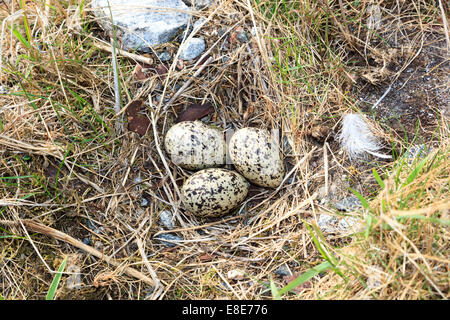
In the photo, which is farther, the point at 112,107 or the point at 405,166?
the point at 112,107

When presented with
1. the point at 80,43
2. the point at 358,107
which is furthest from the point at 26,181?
the point at 358,107

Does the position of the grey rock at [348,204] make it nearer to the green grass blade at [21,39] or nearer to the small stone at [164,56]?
the small stone at [164,56]

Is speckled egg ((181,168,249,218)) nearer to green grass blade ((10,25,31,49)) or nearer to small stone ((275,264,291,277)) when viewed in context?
small stone ((275,264,291,277))

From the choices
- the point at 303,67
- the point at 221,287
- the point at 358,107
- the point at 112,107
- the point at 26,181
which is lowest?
the point at 221,287

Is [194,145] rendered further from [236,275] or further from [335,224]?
[335,224]

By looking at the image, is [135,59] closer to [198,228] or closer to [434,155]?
[198,228]

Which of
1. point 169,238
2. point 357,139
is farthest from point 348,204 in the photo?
point 169,238
